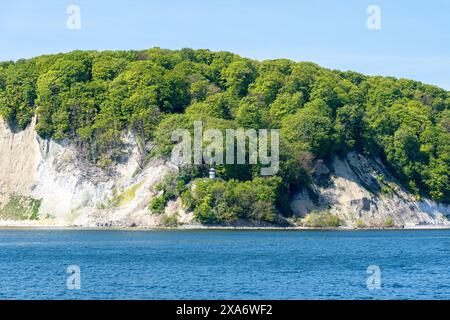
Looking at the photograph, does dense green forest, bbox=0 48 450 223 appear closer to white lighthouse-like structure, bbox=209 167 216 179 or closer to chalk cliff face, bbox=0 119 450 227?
white lighthouse-like structure, bbox=209 167 216 179

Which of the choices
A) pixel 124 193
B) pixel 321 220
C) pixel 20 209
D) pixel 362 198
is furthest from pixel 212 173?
pixel 20 209

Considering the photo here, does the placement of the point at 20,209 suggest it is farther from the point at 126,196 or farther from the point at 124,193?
the point at 126,196

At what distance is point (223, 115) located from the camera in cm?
13012

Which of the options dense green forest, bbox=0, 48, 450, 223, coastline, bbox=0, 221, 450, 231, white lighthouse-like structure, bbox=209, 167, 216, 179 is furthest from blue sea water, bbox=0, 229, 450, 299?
dense green forest, bbox=0, 48, 450, 223

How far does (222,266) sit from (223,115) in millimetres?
71572

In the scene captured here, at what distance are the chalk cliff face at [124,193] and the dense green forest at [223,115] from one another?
6.45 ft

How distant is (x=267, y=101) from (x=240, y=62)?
10.9 metres

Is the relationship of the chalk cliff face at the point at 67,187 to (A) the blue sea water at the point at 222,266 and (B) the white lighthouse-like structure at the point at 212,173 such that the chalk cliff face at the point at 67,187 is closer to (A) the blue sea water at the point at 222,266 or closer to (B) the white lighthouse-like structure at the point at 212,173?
(B) the white lighthouse-like structure at the point at 212,173

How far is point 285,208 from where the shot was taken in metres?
117

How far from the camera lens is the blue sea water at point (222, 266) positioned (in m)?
45.6

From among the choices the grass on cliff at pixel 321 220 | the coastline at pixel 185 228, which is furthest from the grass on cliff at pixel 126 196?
the grass on cliff at pixel 321 220
